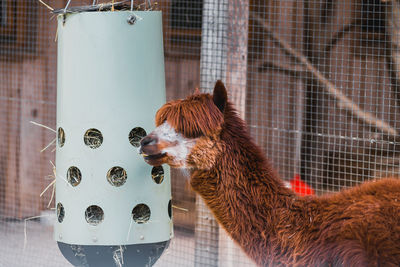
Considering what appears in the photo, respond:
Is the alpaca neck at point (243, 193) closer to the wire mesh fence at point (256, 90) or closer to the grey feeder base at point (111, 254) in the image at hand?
the grey feeder base at point (111, 254)

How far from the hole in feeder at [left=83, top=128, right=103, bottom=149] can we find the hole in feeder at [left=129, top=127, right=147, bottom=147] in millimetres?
163

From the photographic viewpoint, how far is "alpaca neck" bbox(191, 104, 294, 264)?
2826mm

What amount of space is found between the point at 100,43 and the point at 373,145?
3.18m

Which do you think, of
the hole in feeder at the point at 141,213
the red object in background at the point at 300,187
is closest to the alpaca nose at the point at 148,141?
the hole in feeder at the point at 141,213

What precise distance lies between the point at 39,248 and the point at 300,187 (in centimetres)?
264

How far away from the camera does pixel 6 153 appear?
7.00 m

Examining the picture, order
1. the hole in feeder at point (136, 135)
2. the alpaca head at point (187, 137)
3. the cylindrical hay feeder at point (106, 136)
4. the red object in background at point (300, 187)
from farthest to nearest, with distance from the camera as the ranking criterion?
the red object in background at point (300, 187), the hole in feeder at point (136, 135), the cylindrical hay feeder at point (106, 136), the alpaca head at point (187, 137)

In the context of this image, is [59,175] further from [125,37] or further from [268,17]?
[268,17]

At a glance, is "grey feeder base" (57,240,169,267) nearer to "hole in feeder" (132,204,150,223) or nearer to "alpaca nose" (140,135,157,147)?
"hole in feeder" (132,204,150,223)

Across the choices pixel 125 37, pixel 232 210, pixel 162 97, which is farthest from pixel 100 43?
pixel 232 210

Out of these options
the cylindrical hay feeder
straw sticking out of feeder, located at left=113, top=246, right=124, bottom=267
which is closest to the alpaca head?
the cylindrical hay feeder

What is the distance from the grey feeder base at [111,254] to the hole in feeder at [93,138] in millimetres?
530

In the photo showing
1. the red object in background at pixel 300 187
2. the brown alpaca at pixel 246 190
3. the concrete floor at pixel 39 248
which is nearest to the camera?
the brown alpaca at pixel 246 190

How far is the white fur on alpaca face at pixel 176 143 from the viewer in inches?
111
